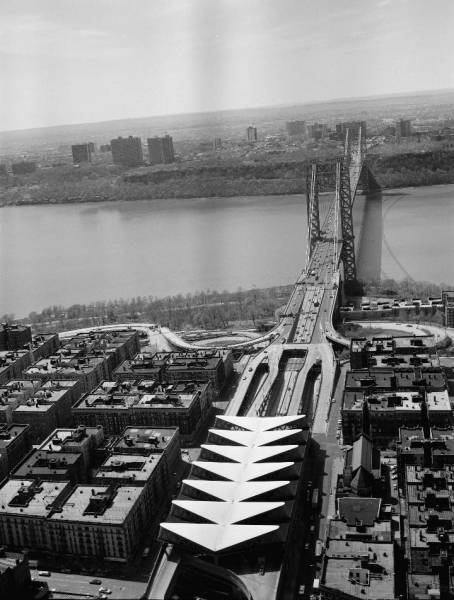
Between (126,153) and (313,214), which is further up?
(126,153)

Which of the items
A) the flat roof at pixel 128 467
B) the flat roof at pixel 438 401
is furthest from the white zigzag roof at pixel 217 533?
the flat roof at pixel 438 401

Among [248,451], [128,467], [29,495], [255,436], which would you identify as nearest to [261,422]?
[255,436]

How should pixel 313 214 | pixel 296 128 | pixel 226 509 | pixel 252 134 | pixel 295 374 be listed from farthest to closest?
pixel 296 128, pixel 252 134, pixel 313 214, pixel 295 374, pixel 226 509

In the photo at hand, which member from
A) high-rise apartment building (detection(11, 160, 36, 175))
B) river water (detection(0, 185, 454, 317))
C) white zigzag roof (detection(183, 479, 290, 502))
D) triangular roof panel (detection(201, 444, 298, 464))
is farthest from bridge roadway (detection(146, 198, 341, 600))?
high-rise apartment building (detection(11, 160, 36, 175))

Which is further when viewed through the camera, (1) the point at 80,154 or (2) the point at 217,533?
(1) the point at 80,154

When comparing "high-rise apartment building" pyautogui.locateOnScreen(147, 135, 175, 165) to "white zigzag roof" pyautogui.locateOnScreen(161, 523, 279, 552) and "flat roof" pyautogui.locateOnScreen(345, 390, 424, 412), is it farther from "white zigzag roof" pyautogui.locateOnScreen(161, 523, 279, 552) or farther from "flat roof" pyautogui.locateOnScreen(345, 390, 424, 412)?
"white zigzag roof" pyautogui.locateOnScreen(161, 523, 279, 552)

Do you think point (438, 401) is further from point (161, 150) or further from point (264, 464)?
point (161, 150)
